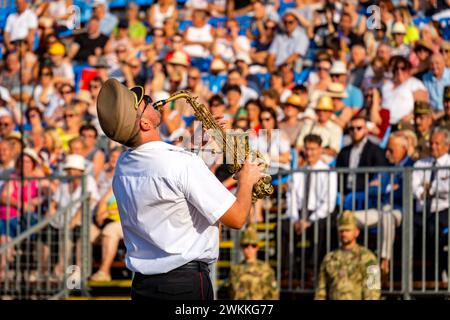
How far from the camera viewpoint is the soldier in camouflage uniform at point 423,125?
12562mm

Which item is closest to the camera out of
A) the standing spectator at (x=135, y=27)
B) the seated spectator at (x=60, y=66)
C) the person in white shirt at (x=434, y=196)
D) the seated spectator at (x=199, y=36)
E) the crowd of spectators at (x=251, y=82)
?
the person in white shirt at (x=434, y=196)

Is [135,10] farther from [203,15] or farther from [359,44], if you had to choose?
[359,44]

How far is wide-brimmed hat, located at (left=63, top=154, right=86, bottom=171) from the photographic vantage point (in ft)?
46.6

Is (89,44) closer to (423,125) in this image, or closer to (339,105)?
(339,105)

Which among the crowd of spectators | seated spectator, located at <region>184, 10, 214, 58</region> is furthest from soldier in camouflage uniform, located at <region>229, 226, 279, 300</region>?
seated spectator, located at <region>184, 10, 214, 58</region>

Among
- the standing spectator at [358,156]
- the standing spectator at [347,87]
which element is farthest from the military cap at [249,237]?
the standing spectator at [347,87]

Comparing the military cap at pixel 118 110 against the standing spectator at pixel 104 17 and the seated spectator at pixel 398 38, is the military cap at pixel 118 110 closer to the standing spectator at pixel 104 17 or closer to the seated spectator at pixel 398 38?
the seated spectator at pixel 398 38

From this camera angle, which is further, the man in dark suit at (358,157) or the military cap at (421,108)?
the military cap at (421,108)

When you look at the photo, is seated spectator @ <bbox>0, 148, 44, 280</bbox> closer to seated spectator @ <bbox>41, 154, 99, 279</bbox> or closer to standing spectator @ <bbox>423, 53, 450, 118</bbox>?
seated spectator @ <bbox>41, 154, 99, 279</bbox>

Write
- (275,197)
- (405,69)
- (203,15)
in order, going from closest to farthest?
(275,197)
(405,69)
(203,15)

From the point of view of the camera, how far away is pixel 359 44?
586 inches

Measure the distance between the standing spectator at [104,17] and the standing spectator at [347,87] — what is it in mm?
4502
